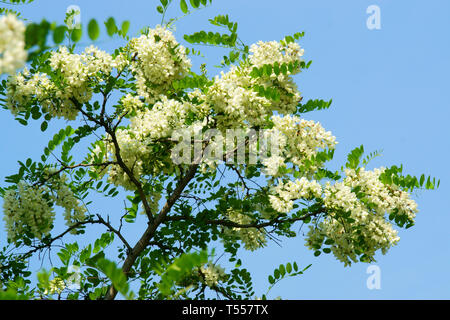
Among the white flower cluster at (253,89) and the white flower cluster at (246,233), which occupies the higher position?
the white flower cluster at (253,89)

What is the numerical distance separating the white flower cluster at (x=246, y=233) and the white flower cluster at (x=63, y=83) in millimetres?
2387

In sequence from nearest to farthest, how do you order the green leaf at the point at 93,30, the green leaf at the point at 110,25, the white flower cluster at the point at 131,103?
the green leaf at the point at 93,30 < the green leaf at the point at 110,25 < the white flower cluster at the point at 131,103

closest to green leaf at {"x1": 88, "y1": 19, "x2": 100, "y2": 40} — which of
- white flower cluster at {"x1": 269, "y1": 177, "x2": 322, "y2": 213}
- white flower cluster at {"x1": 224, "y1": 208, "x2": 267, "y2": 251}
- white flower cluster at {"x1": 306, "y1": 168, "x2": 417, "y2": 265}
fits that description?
white flower cluster at {"x1": 269, "y1": 177, "x2": 322, "y2": 213}

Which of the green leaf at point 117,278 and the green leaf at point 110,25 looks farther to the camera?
the green leaf at point 110,25

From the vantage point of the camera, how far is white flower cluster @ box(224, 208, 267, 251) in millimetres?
6367

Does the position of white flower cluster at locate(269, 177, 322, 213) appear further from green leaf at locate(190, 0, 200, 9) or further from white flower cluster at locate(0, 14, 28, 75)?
white flower cluster at locate(0, 14, 28, 75)

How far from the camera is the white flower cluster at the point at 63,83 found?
5.37 m

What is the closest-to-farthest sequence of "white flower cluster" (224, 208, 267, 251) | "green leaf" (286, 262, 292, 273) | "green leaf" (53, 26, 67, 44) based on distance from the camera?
"green leaf" (53, 26, 67, 44) → "green leaf" (286, 262, 292, 273) → "white flower cluster" (224, 208, 267, 251)

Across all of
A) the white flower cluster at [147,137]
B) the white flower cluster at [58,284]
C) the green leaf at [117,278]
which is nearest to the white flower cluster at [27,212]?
the white flower cluster at [58,284]

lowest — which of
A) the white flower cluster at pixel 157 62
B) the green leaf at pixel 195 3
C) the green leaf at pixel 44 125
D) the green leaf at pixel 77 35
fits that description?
the green leaf at pixel 77 35

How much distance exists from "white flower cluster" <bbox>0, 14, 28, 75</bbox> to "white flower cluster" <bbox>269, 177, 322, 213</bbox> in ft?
10.4

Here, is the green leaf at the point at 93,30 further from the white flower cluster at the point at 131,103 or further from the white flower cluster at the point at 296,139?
the white flower cluster at the point at 296,139

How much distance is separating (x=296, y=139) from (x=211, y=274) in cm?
186

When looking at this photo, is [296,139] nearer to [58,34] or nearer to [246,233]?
[246,233]
